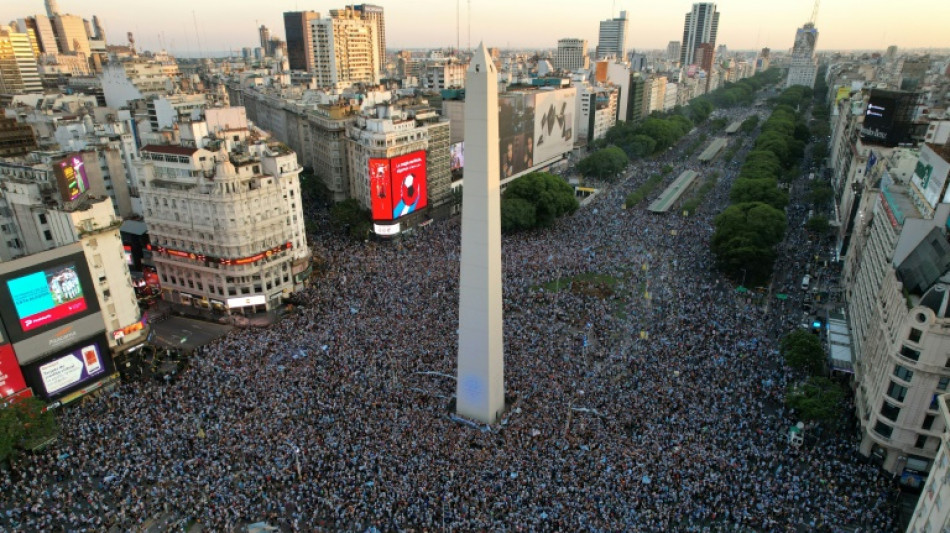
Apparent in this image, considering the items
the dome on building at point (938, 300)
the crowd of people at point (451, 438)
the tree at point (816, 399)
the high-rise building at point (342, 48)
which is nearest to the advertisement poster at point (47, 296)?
the crowd of people at point (451, 438)

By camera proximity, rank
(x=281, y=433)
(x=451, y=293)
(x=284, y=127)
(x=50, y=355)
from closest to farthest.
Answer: (x=281, y=433)
(x=50, y=355)
(x=451, y=293)
(x=284, y=127)

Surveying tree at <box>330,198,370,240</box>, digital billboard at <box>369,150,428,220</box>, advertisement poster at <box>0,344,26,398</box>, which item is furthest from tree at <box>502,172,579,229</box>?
advertisement poster at <box>0,344,26,398</box>

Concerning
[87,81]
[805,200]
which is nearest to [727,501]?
[805,200]

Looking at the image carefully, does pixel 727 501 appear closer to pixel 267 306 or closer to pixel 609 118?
pixel 267 306

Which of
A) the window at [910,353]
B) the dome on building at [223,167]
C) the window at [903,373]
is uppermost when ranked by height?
the dome on building at [223,167]

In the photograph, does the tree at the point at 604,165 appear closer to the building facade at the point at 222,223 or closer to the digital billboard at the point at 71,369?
the building facade at the point at 222,223

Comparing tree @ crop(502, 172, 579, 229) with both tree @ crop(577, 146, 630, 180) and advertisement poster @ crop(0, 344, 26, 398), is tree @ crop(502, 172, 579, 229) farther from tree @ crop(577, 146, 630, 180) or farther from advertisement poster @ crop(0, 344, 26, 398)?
advertisement poster @ crop(0, 344, 26, 398)
